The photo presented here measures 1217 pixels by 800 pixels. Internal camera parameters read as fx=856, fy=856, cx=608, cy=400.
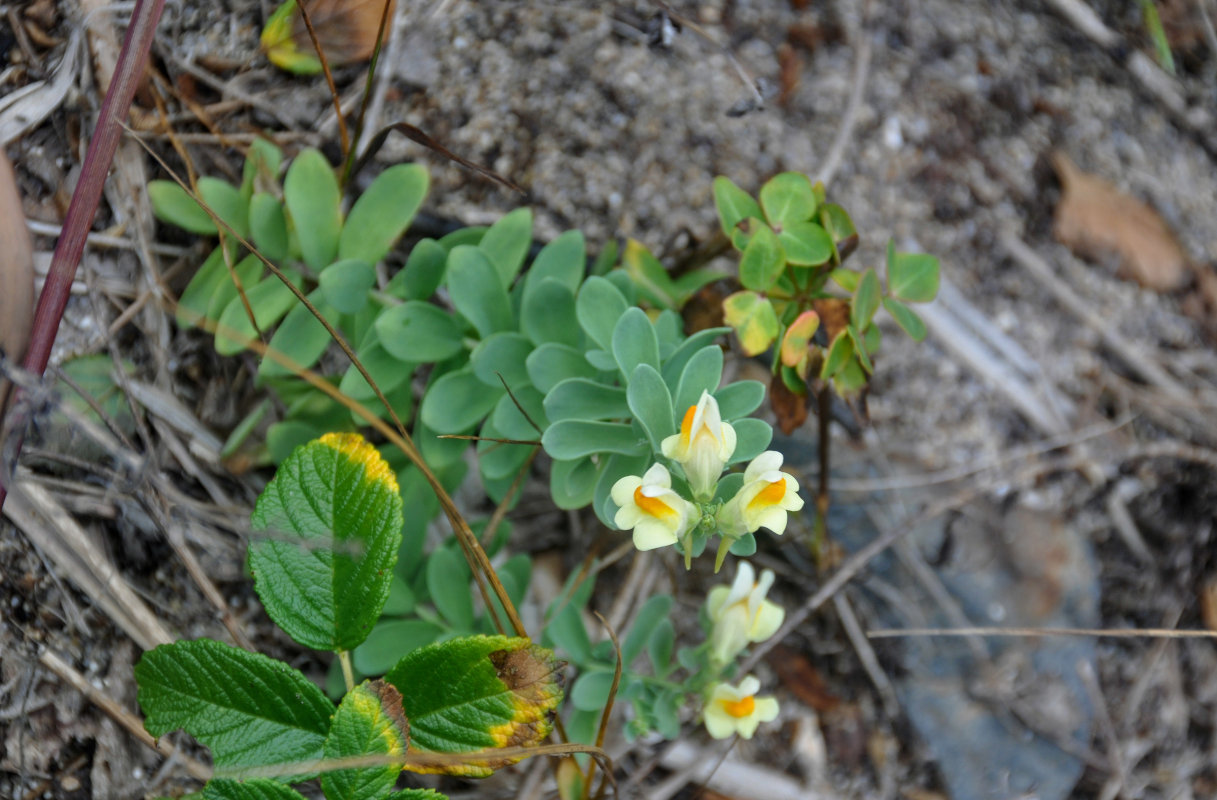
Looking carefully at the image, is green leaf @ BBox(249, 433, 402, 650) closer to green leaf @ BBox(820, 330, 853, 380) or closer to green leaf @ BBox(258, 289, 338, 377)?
green leaf @ BBox(258, 289, 338, 377)

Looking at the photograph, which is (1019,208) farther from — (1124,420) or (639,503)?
(639,503)

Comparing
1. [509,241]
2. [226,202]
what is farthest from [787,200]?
[226,202]

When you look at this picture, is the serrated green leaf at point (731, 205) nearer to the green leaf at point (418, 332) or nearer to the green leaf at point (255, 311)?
the green leaf at point (418, 332)

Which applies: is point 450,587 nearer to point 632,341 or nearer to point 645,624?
point 645,624

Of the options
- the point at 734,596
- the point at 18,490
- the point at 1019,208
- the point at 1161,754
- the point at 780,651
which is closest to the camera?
the point at 18,490

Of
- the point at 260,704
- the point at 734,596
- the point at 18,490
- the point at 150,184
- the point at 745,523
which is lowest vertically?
the point at 734,596

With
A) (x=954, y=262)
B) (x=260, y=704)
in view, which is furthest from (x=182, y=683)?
(x=954, y=262)

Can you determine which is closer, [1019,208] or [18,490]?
[18,490]
